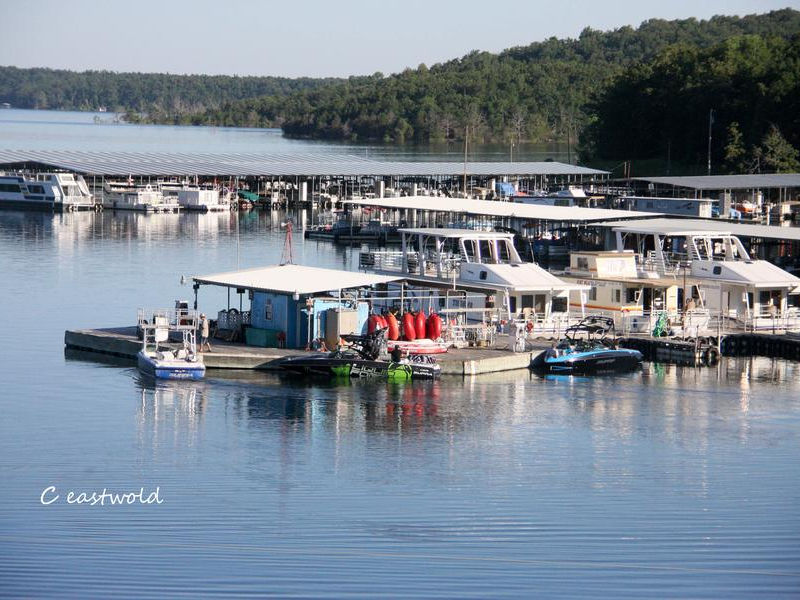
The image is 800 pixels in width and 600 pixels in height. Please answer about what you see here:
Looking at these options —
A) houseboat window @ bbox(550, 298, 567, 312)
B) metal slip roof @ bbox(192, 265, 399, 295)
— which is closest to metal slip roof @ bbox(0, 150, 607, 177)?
houseboat window @ bbox(550, 298, 567, 312)

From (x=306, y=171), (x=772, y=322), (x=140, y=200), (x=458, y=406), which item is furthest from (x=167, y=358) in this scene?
(x=140, y=200)

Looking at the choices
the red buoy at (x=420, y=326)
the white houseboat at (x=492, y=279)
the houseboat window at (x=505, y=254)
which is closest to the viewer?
the red buoy at (x=420, y=326)

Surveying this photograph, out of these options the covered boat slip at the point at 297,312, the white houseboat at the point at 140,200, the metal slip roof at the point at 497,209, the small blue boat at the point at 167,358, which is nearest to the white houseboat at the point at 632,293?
the covered boat slip at the point at 297,312

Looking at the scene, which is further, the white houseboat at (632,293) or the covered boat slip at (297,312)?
the white houseboat at (632,293)

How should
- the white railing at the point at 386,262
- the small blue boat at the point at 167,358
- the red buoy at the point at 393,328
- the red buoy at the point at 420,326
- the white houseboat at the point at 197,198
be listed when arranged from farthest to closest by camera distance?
the white houseboat at the point at 197,198 < the white railing at the point at 386,262 < the red buoy at the point at 420,326 < the red buoy at the point at 393,328 < the small blue boat at the point at 167,358

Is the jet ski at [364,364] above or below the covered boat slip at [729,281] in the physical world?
below

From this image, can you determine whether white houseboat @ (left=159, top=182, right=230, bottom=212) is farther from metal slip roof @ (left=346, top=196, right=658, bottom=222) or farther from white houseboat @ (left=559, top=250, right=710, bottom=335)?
white houseboat @ (left=559, top=250, right=710, bottom=335)

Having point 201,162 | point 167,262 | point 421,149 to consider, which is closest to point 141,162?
point 201,162

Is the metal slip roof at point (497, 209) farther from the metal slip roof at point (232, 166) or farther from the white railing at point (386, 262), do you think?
the metal slip roof at point (232, 166)

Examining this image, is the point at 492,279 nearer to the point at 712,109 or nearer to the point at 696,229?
the point at 696,229

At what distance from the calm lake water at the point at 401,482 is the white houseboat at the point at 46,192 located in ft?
172

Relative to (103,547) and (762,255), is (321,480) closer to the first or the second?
(103,547)

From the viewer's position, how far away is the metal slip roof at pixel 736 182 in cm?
8194

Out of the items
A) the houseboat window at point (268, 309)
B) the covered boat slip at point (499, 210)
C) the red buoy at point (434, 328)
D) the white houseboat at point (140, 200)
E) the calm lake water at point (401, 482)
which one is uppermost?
the white houseboat at point (140, 200)
